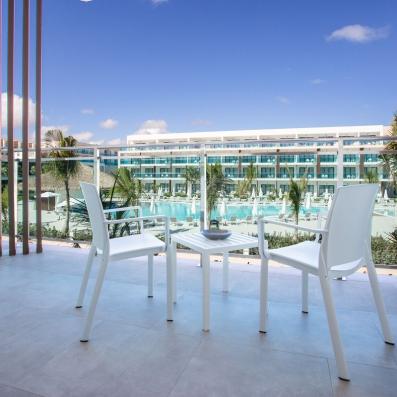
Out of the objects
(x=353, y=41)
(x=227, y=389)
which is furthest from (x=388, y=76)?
(x=227, y=389)

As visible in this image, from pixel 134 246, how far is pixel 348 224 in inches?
48.8

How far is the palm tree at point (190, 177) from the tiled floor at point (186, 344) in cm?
111

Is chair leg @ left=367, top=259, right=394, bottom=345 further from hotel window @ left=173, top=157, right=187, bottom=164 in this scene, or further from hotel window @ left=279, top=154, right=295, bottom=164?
hotel window @ left=173, top=157, right=187, bottom=164

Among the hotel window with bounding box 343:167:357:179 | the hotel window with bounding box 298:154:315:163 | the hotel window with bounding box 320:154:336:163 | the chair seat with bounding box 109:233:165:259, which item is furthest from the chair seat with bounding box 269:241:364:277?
the hotel window with bounding box 298:154:315:163

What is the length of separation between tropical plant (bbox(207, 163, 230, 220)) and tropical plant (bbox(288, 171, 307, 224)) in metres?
0.63

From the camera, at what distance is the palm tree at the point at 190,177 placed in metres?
3.75

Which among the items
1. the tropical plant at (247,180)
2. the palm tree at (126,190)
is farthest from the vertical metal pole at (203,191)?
the palm tree at (126,190)

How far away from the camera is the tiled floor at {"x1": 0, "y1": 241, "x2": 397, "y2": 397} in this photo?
1.54m

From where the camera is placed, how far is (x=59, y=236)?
14.5 ft

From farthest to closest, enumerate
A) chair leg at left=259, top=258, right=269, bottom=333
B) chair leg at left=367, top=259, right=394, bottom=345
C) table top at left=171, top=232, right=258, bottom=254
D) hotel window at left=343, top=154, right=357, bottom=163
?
hotel window at left=343, top=154, right=357, bottom=163, table top at left=171, top=232, right=258, bottom=254, chair leg at left=259, top=258, right=269, bottom=333, chair leg at left=367, top=259, right=394, bottom=345

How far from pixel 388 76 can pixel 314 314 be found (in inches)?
1336

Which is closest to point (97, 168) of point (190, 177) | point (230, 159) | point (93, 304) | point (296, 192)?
point (190, 177)

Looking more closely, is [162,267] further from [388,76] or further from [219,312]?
[388,76]

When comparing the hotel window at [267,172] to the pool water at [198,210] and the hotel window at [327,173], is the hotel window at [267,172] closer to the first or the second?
the pool water at [198,210]
